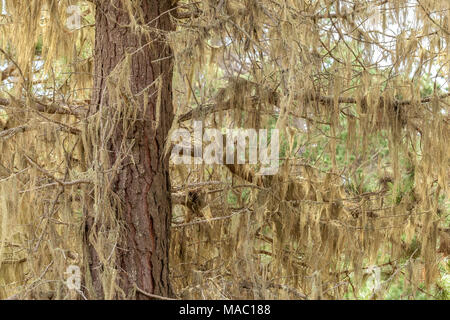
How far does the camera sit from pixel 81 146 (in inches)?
100

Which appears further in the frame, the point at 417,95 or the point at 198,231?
the point at 198,231

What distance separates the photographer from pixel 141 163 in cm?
252

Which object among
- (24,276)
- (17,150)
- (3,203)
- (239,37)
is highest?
(239,37)

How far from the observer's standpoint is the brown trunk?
2.44 metres

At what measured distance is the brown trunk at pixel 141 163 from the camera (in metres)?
2.44
